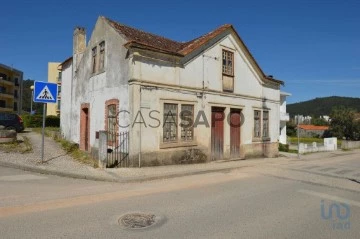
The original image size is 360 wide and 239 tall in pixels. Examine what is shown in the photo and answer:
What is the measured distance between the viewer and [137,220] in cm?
567

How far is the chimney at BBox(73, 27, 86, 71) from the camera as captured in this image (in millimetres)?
17544

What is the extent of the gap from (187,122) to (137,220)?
27.9 feet

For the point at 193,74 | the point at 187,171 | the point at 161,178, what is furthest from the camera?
the point at 193,74

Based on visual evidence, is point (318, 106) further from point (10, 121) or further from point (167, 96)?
point (167, 96)

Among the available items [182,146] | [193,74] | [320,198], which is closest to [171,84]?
[193,74]

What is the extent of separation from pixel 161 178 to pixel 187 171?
1.48 metres

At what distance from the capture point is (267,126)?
1967cm

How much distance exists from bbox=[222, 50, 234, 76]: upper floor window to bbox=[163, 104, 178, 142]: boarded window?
4.23 metres

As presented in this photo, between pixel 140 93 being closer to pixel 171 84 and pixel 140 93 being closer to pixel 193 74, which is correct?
pixel 171 84

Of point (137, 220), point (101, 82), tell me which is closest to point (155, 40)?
point (101, 82)

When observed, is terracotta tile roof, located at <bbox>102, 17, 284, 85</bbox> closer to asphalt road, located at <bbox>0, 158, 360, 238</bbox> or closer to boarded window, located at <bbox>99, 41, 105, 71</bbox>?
boarded window, located at <bbox>99, 41, 105, 71</bbox>

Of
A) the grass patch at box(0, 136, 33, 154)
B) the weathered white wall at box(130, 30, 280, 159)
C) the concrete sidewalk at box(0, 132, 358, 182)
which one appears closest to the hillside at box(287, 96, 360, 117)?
the weathered white wall at box(130, 30, 280, 159)

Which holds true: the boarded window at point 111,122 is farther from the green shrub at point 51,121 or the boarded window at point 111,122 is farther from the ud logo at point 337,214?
the green shrub at point 51,121

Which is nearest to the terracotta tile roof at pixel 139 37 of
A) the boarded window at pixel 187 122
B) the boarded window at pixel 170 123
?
the boarded window at pixel 170 123
